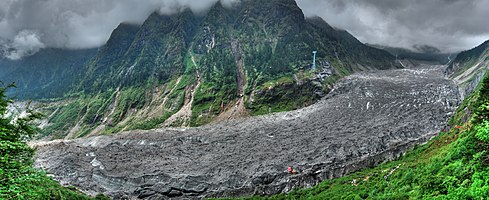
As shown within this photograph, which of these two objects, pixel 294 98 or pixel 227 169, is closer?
pixel 227 169

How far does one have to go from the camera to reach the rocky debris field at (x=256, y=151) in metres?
85.8

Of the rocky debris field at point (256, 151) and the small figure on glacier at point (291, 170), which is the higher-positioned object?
the rocky debris field at point (256, 151)

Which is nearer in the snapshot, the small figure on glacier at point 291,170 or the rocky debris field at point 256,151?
the rocky debris field at point 256,151

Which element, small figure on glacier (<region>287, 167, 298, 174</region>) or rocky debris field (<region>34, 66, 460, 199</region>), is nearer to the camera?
rocky debris field (<region>34, 66, 460, 199</region>)

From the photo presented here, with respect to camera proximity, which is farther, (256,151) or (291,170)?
(256,151)

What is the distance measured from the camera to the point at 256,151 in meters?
107

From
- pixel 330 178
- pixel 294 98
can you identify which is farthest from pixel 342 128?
pixel 294 98

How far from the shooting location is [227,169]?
309 ft

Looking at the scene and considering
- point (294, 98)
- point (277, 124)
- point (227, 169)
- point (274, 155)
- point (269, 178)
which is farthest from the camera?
point (294, 98)

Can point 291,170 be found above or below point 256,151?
below

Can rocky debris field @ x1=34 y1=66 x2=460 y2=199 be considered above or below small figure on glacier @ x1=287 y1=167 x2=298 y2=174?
above

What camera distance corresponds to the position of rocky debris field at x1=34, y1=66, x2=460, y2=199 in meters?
85.8

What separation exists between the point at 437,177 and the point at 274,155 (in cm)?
7430

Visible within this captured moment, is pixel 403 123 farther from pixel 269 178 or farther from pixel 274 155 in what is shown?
pixel 269 178
